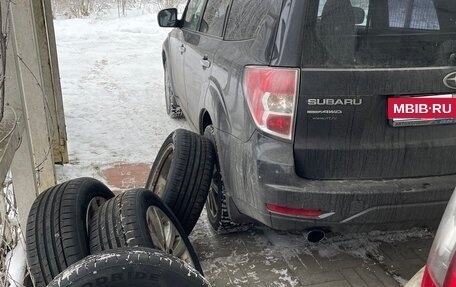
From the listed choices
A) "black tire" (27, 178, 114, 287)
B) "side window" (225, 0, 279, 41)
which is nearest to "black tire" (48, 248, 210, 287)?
"black tire" (27, 178, 114, 287)

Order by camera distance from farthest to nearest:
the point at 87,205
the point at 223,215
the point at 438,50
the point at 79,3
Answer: the point at 79,3, the point at 223,215, the point at 87,205, the point at 438,50

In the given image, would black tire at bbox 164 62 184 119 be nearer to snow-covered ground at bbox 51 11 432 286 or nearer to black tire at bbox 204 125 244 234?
snow-covered ground at bbox 51 11 432 286

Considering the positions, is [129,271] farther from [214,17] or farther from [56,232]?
[214,17]

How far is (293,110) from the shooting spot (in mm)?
2402

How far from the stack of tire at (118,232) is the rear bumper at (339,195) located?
0.59 meters

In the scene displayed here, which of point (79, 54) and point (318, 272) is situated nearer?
point (318, 272)

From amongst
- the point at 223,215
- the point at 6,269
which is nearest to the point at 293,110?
the point at 223,215

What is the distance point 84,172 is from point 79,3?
14346 mm

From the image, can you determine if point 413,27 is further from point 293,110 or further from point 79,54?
point 79,54

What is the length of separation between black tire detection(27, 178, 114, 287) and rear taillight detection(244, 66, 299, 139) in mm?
1092

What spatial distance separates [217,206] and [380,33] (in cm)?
166

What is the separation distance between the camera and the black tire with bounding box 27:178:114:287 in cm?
234

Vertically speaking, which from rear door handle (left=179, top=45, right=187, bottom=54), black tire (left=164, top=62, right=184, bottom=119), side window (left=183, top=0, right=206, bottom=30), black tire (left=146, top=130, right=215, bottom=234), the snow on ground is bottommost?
the snow on ground

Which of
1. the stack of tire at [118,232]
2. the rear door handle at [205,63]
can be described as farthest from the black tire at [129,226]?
the rear door handle at [205,63]
